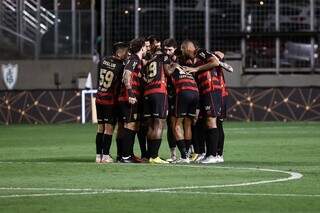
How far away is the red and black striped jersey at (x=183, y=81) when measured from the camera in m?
19.1

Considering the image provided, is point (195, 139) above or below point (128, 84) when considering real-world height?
below

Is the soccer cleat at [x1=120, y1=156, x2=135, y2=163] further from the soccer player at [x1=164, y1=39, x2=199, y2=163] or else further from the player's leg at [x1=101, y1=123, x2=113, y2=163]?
the soccer player at [x1=164, y1=39, x2=199, y2=163]

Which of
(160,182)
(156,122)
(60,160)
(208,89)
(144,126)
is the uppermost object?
(208,89)

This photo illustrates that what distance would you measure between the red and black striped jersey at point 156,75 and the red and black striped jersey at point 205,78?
560 mm

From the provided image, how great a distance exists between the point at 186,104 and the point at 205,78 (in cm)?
59

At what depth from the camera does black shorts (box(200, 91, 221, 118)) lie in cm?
1912

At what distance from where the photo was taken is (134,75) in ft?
61.8

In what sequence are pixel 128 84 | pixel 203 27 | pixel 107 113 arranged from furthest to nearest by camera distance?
pixel 203 27 → pixel 107 113 → pixel 128 84

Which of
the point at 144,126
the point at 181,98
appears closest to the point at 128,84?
the point at 181,98

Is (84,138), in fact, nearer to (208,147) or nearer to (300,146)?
(300,146)

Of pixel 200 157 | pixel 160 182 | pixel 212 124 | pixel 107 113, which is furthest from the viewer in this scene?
pixel 200 157

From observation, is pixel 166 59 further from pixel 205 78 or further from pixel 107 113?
pixel 107 113

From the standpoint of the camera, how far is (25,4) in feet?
141

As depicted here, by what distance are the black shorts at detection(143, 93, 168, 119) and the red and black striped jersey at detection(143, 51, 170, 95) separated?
0.08 m
